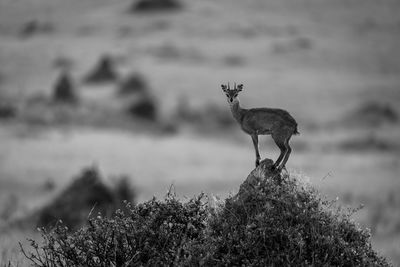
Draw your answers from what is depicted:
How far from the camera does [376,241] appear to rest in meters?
25.1

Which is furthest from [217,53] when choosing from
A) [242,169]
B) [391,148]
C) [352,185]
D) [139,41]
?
[352,185]

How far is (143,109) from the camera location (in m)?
52.8

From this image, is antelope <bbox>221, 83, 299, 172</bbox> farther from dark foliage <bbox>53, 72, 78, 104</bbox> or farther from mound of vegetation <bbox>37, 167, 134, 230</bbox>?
dark foliage <bbox>53, 72, 78, 104</bbox>

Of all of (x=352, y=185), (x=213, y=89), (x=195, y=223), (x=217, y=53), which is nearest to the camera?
(x=195, y=223)

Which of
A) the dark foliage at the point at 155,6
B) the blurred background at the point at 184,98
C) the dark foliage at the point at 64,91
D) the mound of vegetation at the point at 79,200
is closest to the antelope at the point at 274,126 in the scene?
the blurred background at the point at 184,98

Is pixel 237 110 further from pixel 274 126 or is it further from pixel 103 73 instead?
pixel 103 73

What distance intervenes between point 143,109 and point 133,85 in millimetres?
5532

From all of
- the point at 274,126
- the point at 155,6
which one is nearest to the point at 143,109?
the point at 155,6

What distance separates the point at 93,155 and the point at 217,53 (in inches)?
1242

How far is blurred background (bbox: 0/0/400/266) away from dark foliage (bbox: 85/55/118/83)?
0.14 m

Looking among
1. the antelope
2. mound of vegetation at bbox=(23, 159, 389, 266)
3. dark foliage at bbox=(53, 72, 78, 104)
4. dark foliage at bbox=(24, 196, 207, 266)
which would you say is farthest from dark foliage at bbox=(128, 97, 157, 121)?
mound of vegetation at bbox=(23, 159, 389, 266)

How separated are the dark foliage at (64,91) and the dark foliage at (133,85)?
191 inches

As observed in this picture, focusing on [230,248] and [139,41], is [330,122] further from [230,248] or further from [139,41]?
[230,248]

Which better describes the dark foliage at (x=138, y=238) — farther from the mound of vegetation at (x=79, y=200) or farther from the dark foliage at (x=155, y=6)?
the dark foliage at (x=155, y=6)
